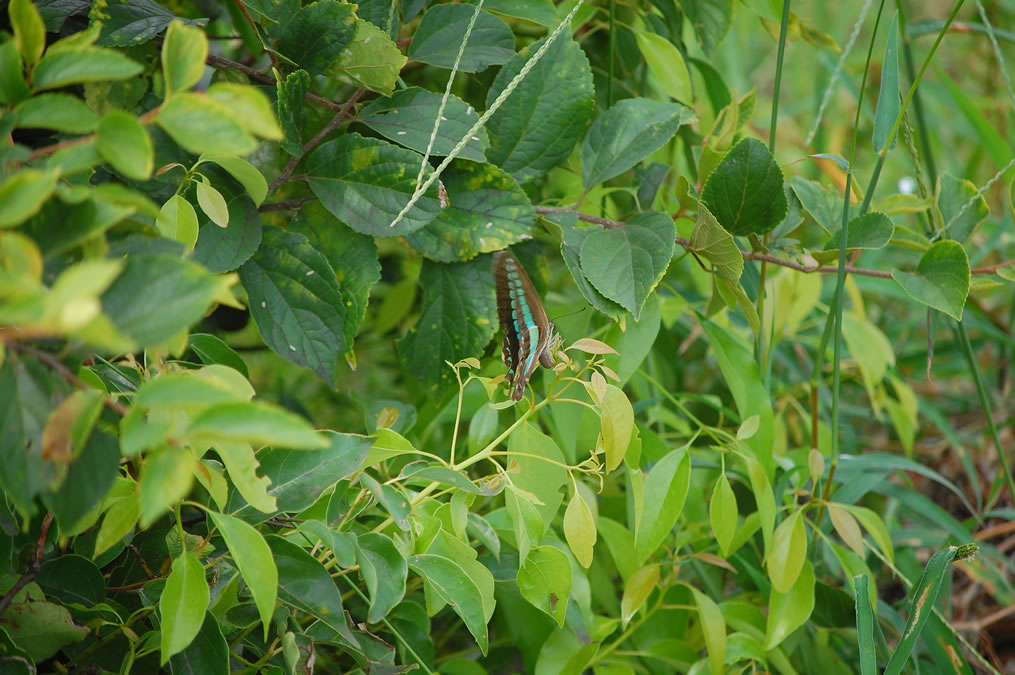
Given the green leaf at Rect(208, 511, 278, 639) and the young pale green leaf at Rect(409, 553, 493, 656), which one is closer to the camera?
the green leaf at Rect(208, 511, 278, 639)

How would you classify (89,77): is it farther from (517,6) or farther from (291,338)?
(517,6)

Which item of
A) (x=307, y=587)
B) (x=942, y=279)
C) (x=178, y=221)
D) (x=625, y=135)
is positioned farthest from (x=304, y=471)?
(x=942, y=279)

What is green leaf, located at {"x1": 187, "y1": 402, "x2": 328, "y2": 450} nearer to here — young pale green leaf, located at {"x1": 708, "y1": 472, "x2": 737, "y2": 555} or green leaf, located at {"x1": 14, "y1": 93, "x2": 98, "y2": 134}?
green leaf, located at {"x1": 14, "y1": 93, "x2": 98, "y2": 134}

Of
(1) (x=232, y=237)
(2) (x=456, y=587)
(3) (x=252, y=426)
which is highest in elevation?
(3) (x=252, y=426)

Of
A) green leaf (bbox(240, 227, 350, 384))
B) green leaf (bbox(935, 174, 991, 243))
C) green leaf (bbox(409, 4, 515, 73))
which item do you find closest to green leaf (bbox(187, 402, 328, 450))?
green leaf (bbox(240, 227, 350, 384))

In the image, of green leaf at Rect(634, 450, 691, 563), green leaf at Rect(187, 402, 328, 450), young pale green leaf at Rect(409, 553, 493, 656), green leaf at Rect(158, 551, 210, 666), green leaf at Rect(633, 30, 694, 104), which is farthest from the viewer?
green leaf at Rect(633, 30, 694, 104)

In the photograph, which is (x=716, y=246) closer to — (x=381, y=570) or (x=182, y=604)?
(x=381, y=570)

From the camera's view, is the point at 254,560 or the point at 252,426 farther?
the point at 254,560
